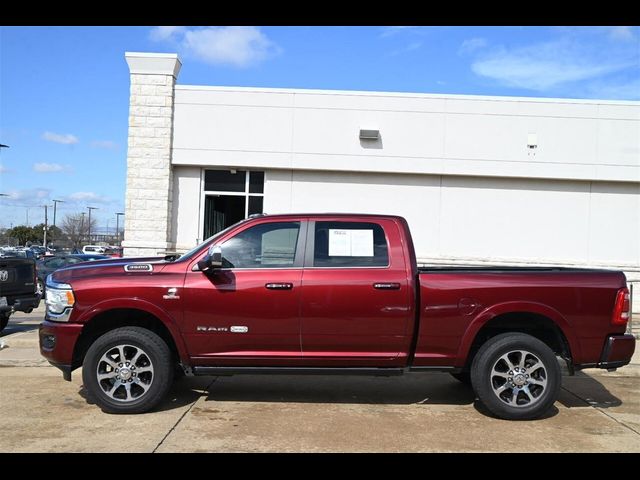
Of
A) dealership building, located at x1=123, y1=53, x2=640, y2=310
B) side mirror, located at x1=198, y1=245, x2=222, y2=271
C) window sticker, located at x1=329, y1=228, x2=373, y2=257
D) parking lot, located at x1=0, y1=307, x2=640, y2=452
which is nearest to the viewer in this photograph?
parking lot, located at x1=0, y1=307, x2=640, y2=452

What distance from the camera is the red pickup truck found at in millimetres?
5648

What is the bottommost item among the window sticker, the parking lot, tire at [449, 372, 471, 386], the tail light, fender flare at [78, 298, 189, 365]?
the parking lot

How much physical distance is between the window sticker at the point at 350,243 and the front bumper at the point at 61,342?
2584mm

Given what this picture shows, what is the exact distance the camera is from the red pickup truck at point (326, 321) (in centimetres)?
565

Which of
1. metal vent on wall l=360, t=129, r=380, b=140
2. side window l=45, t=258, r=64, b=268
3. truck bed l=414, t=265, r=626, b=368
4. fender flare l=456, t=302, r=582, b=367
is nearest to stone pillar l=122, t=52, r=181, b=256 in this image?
metal vent on wall l=360, t=129, r=380, b=140

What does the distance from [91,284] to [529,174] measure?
36.6ft

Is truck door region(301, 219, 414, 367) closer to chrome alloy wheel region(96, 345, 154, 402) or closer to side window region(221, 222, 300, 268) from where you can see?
side window region(221, 222, 300, 268)

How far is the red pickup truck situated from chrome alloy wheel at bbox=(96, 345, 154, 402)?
0.01m

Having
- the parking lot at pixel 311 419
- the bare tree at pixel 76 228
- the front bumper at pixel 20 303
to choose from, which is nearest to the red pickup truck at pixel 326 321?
the parking lot at pixel 311 419

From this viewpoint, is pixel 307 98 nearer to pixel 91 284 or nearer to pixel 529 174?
pixel 529 174

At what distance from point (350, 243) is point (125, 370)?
8.27 ft

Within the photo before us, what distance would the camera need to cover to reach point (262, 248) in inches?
232

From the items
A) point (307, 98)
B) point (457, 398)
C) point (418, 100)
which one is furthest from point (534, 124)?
point (457, 398)

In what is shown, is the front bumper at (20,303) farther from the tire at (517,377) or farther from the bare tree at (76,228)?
the bare tree at (76,228)
